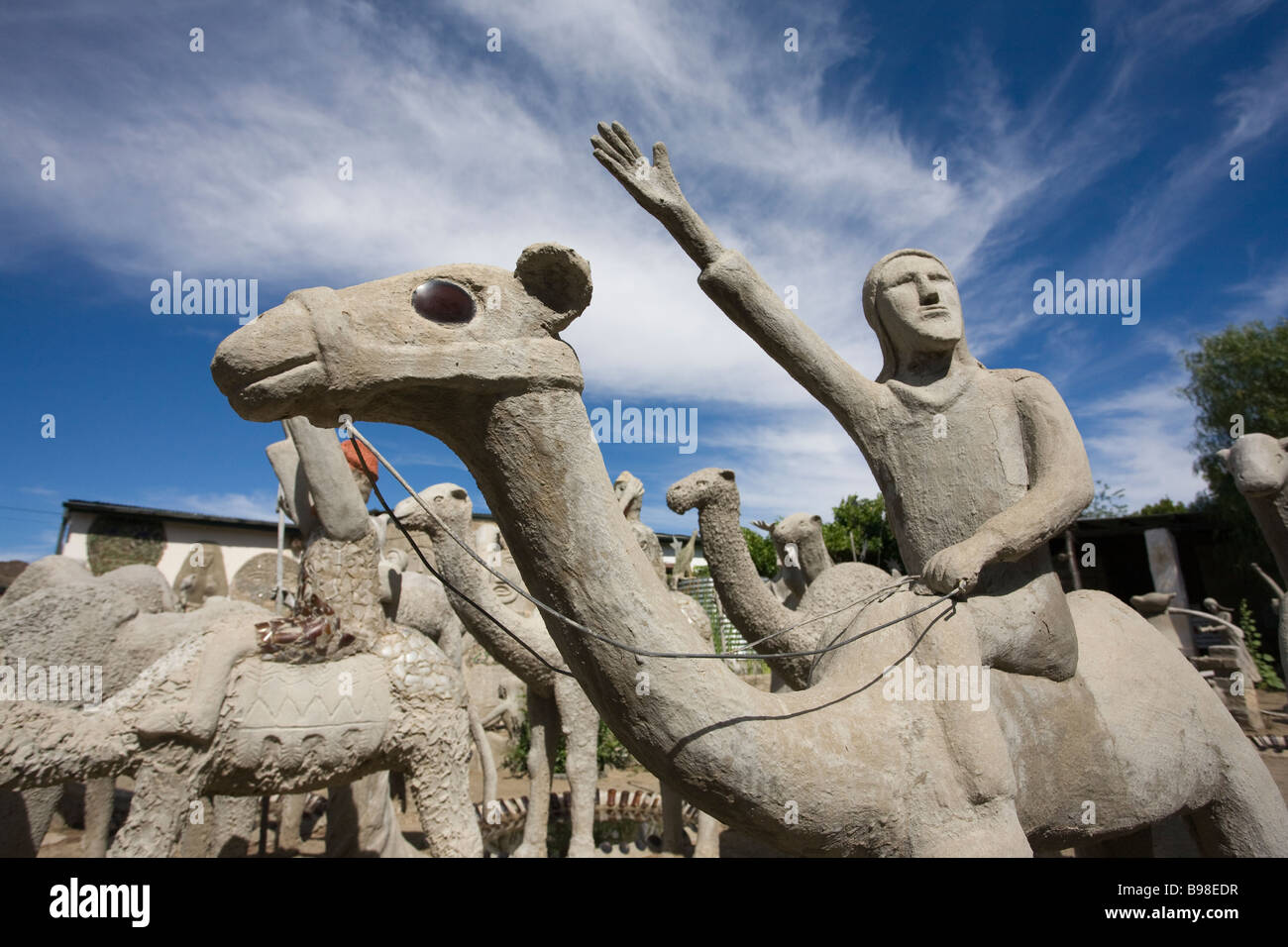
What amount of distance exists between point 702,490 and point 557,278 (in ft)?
3.98

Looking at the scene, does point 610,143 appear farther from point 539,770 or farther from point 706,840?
point 706,840

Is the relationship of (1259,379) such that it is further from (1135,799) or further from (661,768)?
(661,768)

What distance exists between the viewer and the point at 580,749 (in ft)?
19.0

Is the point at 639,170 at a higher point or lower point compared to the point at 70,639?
higher

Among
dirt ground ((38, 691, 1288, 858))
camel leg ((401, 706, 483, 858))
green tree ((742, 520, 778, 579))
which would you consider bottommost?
dirt ground ((38, 691, 1288, 858))

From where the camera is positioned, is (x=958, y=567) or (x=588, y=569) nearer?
(x=588, y=569)

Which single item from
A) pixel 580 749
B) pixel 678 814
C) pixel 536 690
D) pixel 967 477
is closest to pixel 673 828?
pixel 678 814

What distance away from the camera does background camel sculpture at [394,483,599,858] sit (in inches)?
190

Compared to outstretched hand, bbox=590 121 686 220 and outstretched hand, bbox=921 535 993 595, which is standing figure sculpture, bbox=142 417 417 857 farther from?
outstretched hand, bbox=921 535 993 595

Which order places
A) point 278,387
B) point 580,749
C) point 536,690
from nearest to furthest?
1. point 278,387
2. point 580,749
3. point 536,690

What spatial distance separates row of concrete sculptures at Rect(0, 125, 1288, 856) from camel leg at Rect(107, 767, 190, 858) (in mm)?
24

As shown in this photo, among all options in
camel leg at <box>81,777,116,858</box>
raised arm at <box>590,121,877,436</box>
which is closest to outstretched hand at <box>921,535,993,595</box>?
raised arm at <box>590,121,877,436</box>

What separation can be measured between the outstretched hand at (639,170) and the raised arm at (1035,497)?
4.55ft
